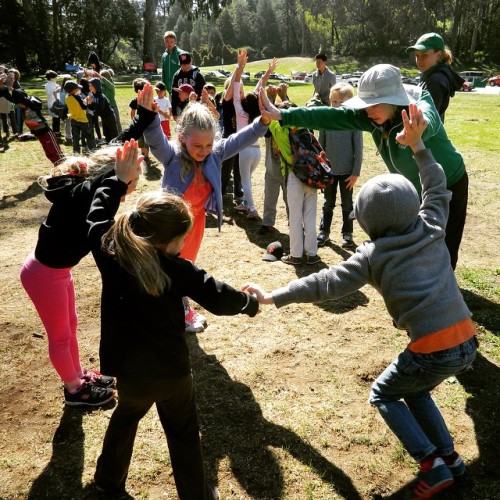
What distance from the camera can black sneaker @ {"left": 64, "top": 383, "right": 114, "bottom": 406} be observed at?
128 inches

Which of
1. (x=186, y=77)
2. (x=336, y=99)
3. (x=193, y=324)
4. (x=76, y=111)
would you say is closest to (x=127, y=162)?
(x=193, y=324)

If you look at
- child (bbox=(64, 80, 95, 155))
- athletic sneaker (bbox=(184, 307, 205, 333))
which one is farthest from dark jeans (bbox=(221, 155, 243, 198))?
child (bbox=(64, 80, 95, 155))

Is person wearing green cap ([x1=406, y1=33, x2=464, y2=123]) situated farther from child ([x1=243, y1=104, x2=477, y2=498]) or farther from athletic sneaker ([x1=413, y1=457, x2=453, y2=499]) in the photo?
athletic sneaker ([x1=413, y1=457, x2=453, y2=499])

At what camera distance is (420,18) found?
6544 centimetres

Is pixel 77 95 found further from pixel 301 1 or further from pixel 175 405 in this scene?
pixel 301 1

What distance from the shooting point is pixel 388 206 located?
2.23 meters

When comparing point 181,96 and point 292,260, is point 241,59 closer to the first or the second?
point 292,260

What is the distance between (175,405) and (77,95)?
32.3 feet

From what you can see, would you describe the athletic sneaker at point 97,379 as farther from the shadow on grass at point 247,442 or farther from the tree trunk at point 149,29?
the tree trunk at point 149,29

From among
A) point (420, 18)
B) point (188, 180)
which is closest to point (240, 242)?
point (188, 180)

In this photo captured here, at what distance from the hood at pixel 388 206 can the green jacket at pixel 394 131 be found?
105 centimetres

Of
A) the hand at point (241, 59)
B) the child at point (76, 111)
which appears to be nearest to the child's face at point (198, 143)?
the hand at point (241, 59)

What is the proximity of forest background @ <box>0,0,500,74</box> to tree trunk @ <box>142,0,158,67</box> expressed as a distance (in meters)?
0.07

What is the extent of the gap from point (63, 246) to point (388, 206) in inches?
71.9
